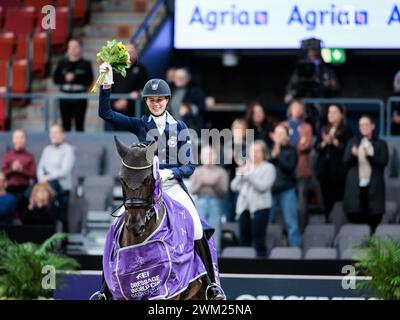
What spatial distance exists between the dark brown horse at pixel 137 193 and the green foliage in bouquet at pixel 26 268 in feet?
12.9

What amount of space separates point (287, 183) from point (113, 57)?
19.2 feet

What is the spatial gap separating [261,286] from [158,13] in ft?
25.2

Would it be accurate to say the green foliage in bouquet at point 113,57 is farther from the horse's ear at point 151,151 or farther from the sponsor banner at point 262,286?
the sponsor banner at point 262,286

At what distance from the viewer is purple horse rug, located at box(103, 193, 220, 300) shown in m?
11.2

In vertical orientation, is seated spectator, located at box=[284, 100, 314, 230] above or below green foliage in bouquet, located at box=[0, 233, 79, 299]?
above

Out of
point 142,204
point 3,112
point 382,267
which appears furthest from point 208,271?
point 3,112

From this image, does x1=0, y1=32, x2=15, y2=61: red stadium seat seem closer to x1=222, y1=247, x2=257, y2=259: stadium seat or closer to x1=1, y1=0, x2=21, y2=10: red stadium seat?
x1=1, y1=0, x2=21, y2=10: red stadium seat

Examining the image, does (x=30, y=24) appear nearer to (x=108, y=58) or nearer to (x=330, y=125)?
(x=330, y=125)

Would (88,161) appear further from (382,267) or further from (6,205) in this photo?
(382,267)

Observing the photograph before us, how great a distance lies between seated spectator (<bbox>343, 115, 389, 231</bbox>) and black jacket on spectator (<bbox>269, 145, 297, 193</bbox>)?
673 millimetres

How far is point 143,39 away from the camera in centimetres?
2181

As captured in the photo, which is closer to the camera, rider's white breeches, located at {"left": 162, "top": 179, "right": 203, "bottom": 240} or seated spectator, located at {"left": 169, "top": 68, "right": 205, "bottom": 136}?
rider's white breeches, located at {"left": 162, "top": 179, "right": 203, "bottom": 240}

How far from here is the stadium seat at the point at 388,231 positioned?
1625cm

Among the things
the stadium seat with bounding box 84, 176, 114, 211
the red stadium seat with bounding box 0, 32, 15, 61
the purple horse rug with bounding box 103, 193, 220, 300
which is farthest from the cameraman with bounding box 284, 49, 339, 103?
the purple horse rug with bounding box 103, 193, 220, 300
